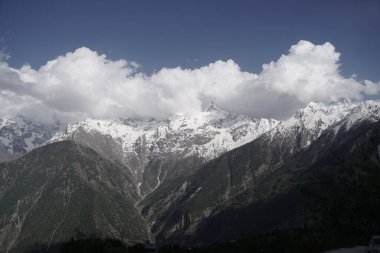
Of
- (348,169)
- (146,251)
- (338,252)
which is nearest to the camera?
(338,252)

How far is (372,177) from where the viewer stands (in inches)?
3652

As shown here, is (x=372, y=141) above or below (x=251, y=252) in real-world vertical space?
above

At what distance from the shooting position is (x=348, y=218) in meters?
99.6

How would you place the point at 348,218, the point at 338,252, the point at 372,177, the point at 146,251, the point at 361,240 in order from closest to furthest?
the point at 338,252 → the point at 361,240 → the point at 372,177 → the point at 348,218 → the point at 146,251

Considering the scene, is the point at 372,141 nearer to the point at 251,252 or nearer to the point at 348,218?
the point at 348,218

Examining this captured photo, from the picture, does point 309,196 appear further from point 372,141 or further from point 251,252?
point 251,252

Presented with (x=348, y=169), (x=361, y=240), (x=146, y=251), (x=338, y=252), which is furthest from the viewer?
(x=146, y=251)

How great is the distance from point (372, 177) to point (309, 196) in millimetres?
31502

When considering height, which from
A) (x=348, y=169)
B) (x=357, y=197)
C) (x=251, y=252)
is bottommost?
(x=251, y=252)

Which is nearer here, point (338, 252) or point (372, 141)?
point (338, 252)

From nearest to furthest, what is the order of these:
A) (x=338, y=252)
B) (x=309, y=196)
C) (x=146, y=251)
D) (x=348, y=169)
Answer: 1. (x=338, y=252)
2. (x=348, y=169)
3. (x=309, y=196)
4. (x=146, y=251)

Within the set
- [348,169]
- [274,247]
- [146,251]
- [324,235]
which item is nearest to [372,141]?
[348,169]

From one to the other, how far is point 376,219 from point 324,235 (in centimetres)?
1679

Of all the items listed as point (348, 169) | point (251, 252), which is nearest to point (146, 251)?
point (251, 252)
